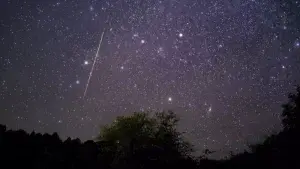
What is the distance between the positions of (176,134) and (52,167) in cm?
4350

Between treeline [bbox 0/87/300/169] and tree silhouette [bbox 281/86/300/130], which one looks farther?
tree silhouette [bbox 281/86/300/130]

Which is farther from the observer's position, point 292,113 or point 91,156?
point 292,113

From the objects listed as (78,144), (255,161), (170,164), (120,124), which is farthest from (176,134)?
(78,144)

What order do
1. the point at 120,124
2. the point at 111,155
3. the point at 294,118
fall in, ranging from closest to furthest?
1. the point at 111,155
2. the point at 294,118
3. the point at 120,124

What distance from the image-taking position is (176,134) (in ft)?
178

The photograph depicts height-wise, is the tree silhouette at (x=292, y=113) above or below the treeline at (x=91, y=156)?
above

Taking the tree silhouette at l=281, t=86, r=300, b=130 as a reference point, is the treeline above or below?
A: below

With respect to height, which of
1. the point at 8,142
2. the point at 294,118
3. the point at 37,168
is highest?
the point at 294,118

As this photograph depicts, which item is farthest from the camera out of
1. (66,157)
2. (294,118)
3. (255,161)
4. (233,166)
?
(294,118)

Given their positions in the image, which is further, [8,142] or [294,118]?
[294,118]

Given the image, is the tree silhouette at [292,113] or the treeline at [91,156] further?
the tree silhouette at [292,113]

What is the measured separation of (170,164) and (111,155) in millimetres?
3503

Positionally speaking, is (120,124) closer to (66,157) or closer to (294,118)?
(294,118)

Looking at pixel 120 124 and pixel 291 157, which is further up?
pixel 120 124
